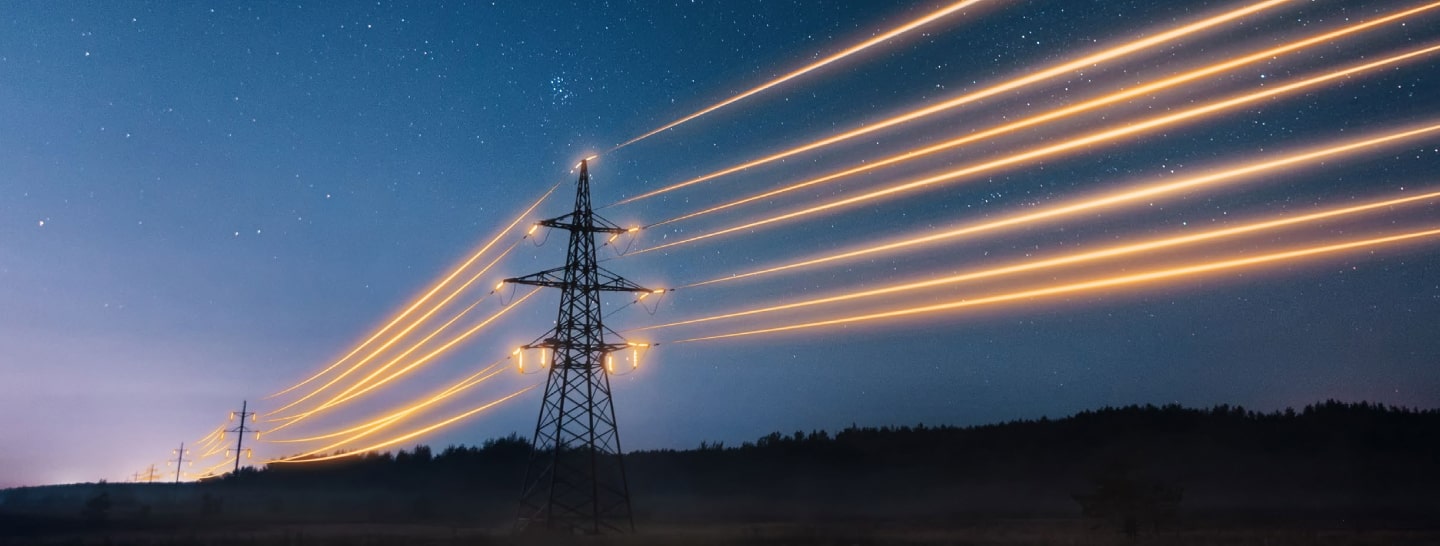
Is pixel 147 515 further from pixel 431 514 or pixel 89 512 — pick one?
pixel 431 514

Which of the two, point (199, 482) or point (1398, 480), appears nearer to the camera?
point (1398, 480)

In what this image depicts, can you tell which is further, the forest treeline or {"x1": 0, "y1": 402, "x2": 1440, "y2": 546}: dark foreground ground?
the forest treeline

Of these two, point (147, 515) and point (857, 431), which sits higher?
point (857, 431)

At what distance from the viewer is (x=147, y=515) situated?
6756cm

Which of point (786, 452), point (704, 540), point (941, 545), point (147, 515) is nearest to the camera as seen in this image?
point (941, 545)

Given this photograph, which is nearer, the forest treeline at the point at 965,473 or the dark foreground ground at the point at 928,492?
the dark foreground ground at the point at 928,492

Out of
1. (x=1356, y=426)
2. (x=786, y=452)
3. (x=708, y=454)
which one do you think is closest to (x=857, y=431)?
(x=786, y=452)

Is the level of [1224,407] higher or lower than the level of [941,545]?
higher

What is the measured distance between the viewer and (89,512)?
68.9m

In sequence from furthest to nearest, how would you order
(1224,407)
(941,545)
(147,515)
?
(1224,407) < (147,515) < (941,545)

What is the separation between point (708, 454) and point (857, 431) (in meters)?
16.5

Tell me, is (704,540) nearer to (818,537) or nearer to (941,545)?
(818,537)

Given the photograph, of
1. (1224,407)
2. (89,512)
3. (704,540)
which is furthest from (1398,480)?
(89,512)

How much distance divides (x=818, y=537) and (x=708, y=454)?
239 feet
